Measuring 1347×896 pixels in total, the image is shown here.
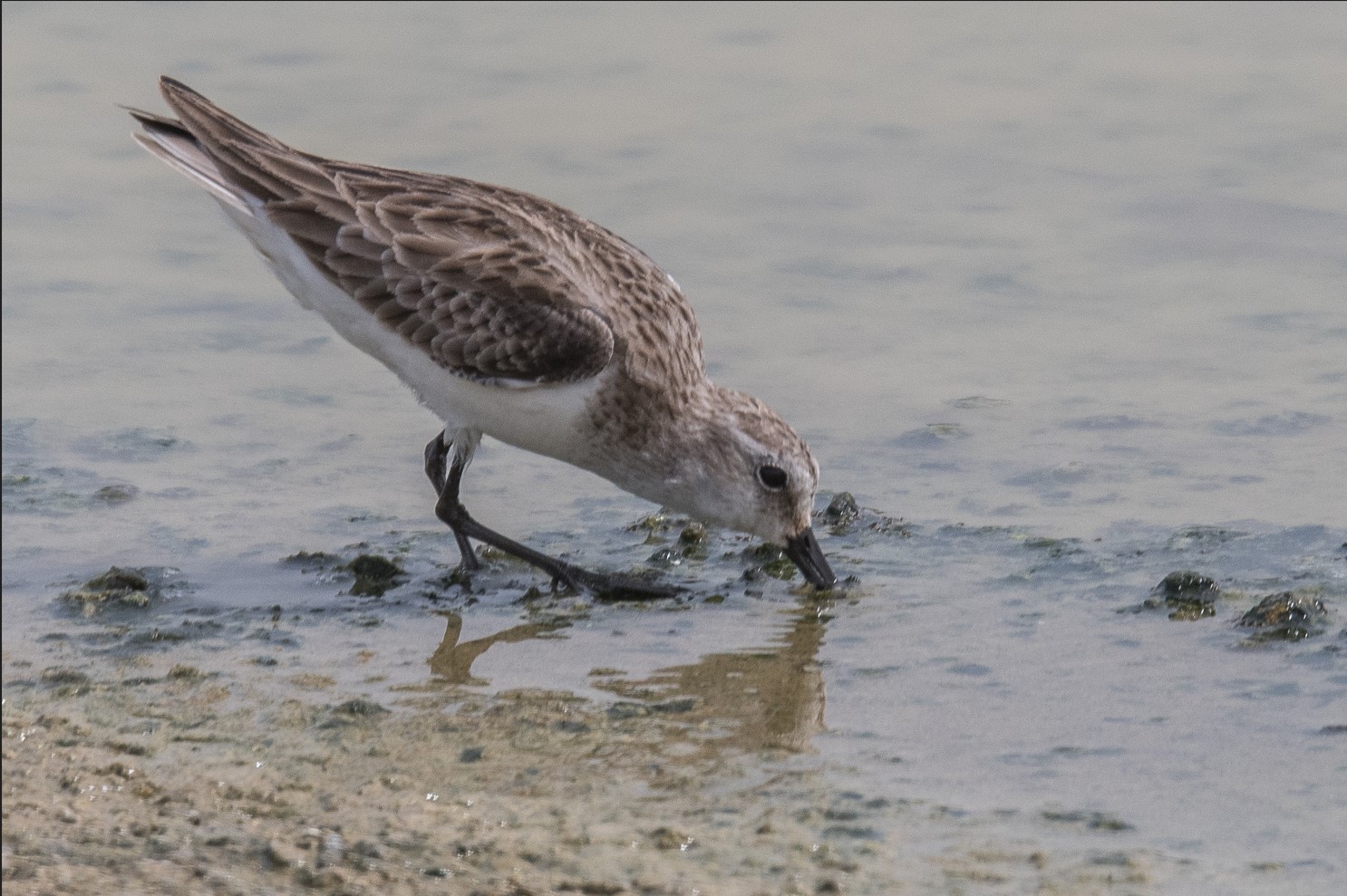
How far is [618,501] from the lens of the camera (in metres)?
9.11

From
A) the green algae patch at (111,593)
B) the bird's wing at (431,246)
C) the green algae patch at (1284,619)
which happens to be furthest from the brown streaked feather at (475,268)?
the green algae patch at (1284,619)

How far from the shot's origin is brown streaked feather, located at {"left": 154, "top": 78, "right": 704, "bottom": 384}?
803 cm

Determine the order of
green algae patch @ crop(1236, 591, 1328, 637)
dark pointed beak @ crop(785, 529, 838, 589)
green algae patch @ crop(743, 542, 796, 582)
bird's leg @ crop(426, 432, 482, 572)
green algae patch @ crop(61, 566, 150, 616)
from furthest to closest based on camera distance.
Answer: bird's leg @ crop(426, 432, 482, 572), green algae patch @ crop(743, 542, 796, 582), dark pointed beak @ crop(785, 529, 838, 589), green algae patch @ crop(61, 566, 150, 616), green algae patch @ crop(1236, 591, 1328, 637)

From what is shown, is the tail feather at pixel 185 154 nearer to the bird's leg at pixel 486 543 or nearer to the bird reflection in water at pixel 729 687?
the bird's leg at pixel 486 543

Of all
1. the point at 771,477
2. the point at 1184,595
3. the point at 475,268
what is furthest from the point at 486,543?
the point at 1184,595

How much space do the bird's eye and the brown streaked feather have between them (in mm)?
524

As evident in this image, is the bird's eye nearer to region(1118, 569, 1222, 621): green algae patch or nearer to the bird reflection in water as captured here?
the bird reflection in water

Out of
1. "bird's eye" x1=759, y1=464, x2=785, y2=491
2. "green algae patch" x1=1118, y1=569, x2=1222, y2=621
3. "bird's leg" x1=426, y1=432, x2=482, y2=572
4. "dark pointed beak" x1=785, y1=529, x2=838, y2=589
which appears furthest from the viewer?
"bird's leg" x1=426, y1=432, x2=482, y2=572

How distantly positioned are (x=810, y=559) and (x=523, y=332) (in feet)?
4.77

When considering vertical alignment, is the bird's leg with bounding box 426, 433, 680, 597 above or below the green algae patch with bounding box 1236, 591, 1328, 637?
below

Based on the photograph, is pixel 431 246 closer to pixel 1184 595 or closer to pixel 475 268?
pixel 475 268

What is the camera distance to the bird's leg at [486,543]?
784 cm

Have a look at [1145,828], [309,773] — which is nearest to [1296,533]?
[1145,828]

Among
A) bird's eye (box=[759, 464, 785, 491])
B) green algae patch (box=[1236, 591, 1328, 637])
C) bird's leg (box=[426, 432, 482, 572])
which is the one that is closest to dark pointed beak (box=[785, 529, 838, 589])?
bird's eye (box=[759, 464, 785, 491])
